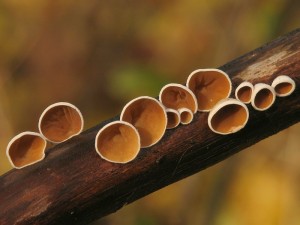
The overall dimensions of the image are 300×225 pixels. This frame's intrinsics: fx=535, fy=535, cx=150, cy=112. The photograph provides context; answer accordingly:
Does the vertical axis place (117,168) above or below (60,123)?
below

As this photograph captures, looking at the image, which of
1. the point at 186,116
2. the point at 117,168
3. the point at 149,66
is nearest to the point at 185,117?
the point at 186,116

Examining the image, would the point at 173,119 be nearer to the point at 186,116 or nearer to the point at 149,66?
the point at 186,116

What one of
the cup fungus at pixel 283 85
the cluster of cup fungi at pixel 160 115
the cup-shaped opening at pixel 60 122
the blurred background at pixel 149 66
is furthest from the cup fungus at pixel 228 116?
the blurred background at pixel 149 66

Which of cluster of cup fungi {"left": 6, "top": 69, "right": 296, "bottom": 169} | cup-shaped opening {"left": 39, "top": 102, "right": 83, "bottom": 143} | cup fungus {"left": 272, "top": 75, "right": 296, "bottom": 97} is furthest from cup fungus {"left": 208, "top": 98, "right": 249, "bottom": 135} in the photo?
cup-shaped opening {"left": 39, "top": 102, "right": 83, "bottom": 143}

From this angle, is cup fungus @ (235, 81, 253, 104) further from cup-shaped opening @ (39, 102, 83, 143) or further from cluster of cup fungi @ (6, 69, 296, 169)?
cup-shaped opening @ (39, 102, 83, 143)

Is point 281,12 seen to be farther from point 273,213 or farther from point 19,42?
point 19,42

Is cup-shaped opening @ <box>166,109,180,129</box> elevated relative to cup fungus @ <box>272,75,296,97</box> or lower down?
elevated

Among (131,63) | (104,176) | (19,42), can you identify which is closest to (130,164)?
(104,176)

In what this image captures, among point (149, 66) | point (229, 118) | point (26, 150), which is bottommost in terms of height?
point (229, 118)

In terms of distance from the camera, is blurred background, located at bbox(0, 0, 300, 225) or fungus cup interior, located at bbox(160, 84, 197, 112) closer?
fungus cup interior, located at bbox(160, 84, 197, 112)
